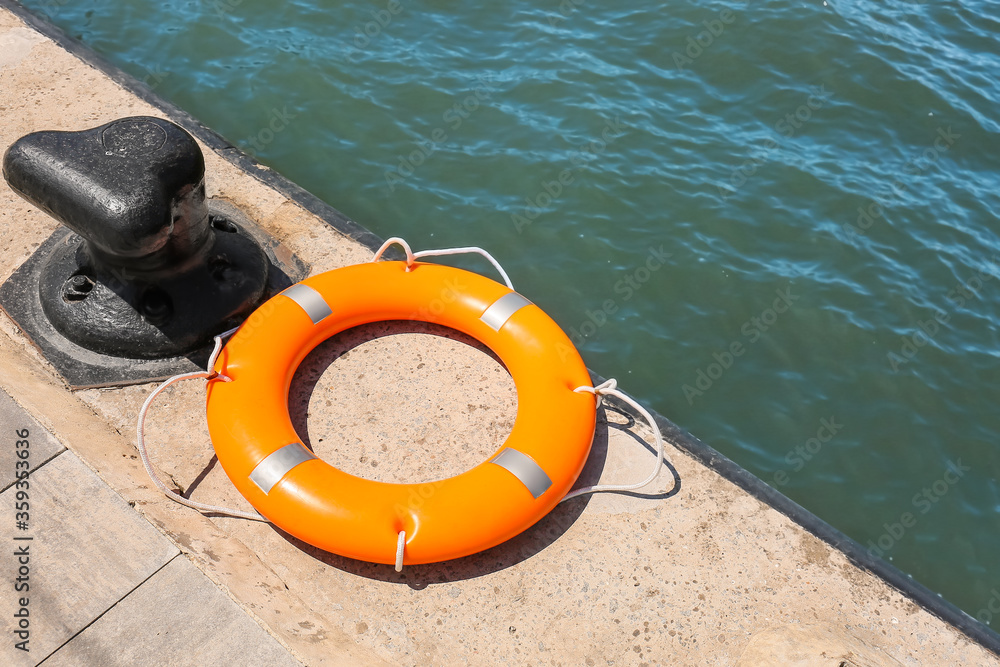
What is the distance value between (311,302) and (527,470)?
1.39 m

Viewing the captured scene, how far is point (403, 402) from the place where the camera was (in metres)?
3.71

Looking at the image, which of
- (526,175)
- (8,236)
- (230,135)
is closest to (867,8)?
(526,175)

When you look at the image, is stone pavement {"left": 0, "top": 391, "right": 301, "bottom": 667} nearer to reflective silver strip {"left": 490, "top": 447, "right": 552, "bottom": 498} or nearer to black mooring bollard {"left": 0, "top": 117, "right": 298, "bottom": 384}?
black mooring bollard {"left": 0, "top": 117, "right": 298, "bottom": 384}

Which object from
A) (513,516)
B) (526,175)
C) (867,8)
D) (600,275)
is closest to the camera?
(513,516)

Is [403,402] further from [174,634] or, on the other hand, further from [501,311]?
[174,634]

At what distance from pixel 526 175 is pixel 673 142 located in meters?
1.27

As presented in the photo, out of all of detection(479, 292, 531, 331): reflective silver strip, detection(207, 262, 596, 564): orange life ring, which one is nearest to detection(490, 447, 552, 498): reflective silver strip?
detection(207, 262, 596, 564): orange life ring

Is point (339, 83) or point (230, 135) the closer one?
point (230, 135)

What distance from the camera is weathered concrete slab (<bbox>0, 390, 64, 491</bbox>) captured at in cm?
296

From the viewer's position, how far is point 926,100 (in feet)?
21.3

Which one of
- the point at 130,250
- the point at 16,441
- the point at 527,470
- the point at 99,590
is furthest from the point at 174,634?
the point at 130,250

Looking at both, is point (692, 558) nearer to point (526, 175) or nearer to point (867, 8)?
point (526, 175)

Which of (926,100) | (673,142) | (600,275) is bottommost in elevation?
(600,275)

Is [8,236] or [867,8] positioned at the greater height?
[867,8]
